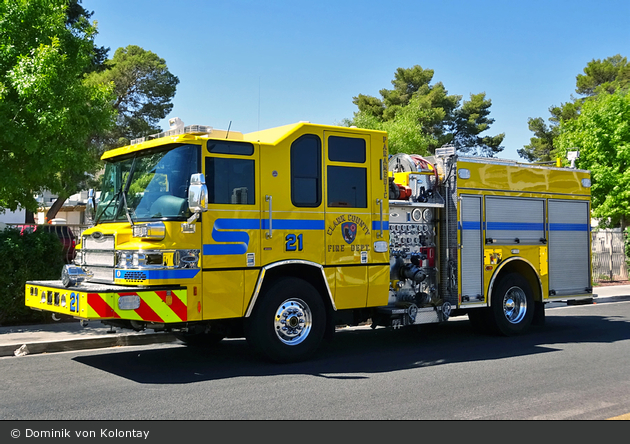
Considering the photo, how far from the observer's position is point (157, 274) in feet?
23.7

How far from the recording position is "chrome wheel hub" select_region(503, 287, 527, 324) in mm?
10789

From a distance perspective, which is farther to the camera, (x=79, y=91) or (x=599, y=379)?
(x=79, y=91)

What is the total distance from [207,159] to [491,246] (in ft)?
16.8

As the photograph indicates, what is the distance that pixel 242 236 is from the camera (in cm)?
780

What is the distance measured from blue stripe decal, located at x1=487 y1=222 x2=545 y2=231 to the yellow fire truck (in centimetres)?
3

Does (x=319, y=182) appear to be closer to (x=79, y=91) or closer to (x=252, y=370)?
(x=252, y=370)

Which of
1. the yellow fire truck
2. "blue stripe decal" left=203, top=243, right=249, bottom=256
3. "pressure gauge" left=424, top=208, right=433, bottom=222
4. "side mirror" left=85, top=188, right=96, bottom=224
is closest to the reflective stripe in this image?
the yellow fire truck

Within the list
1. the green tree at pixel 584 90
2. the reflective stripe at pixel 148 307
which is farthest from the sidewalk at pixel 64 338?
the green tree at pixel 584 90

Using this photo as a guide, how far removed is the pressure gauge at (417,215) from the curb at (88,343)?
13.8ft

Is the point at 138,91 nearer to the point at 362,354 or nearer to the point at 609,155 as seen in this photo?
the point at 609,155

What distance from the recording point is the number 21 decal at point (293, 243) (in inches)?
321

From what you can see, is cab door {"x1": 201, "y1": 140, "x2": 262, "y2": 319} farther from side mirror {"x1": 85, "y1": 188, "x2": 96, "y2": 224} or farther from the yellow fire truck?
side mirror {"x1": 85, "y1": 188, "x2": 96, "y2": 224}

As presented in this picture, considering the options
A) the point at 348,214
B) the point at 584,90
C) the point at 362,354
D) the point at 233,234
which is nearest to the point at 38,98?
the point at 233,234
